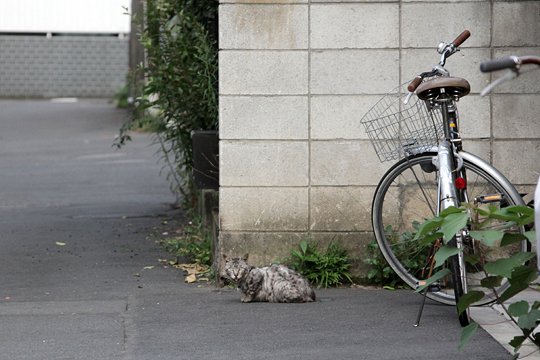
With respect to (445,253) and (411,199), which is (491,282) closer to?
(445,253)

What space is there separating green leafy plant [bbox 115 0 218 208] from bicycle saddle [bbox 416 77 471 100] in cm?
217

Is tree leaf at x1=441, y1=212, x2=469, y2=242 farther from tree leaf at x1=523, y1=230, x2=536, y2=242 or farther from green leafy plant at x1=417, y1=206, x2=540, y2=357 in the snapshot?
tree leaf at x1=523, y1=230, x2=536, y2=242

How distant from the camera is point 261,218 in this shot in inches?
Answer: 258

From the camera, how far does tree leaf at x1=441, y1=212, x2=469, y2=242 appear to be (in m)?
4.33

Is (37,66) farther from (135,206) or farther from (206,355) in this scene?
(206,355)

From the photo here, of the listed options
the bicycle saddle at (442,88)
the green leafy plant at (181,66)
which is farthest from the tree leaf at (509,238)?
the green leafy plant at (181,66)

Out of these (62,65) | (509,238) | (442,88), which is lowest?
(509,238)

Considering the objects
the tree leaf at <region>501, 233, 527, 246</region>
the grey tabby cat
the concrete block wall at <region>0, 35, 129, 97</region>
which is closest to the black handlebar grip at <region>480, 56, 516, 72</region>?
the tree leaf at <region>501, 233, 527, 246</region>

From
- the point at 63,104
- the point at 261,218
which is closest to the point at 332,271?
the point at 261,218

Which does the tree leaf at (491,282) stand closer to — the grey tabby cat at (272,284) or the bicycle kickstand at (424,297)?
the bicycle kickstand at (424,297)

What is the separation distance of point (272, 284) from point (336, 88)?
4.16 ft

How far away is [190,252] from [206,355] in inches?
102

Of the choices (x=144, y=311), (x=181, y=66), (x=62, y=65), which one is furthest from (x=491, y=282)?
(x=62, y=65)

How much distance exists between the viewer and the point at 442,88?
5.54 m
